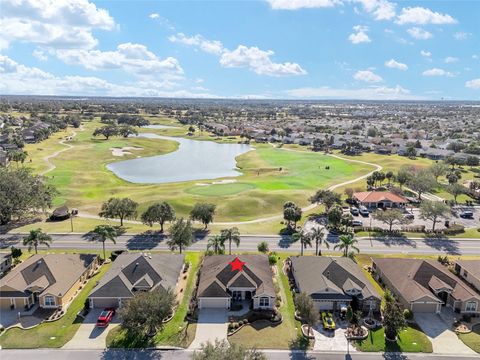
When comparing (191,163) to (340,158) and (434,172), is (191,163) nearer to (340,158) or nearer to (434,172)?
(340,158)

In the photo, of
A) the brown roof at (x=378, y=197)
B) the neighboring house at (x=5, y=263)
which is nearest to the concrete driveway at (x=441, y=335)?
the brown roof at (x=378, y=197)

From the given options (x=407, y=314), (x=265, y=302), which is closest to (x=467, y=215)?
(x=407, y=314)

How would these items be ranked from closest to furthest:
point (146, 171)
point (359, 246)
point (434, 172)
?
point (359, 246)
point (434, 172)
point (146, 171)

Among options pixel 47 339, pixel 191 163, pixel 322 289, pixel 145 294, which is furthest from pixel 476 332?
pixel 191 163

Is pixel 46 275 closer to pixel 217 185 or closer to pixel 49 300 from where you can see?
pixel 49 300

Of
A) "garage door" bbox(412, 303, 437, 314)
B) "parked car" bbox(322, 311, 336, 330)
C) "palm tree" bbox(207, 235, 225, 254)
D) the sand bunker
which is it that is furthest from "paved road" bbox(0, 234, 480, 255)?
the sand bunker

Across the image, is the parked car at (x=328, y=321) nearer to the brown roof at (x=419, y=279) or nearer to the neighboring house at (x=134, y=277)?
the brown roof at (x=419, y=279)
